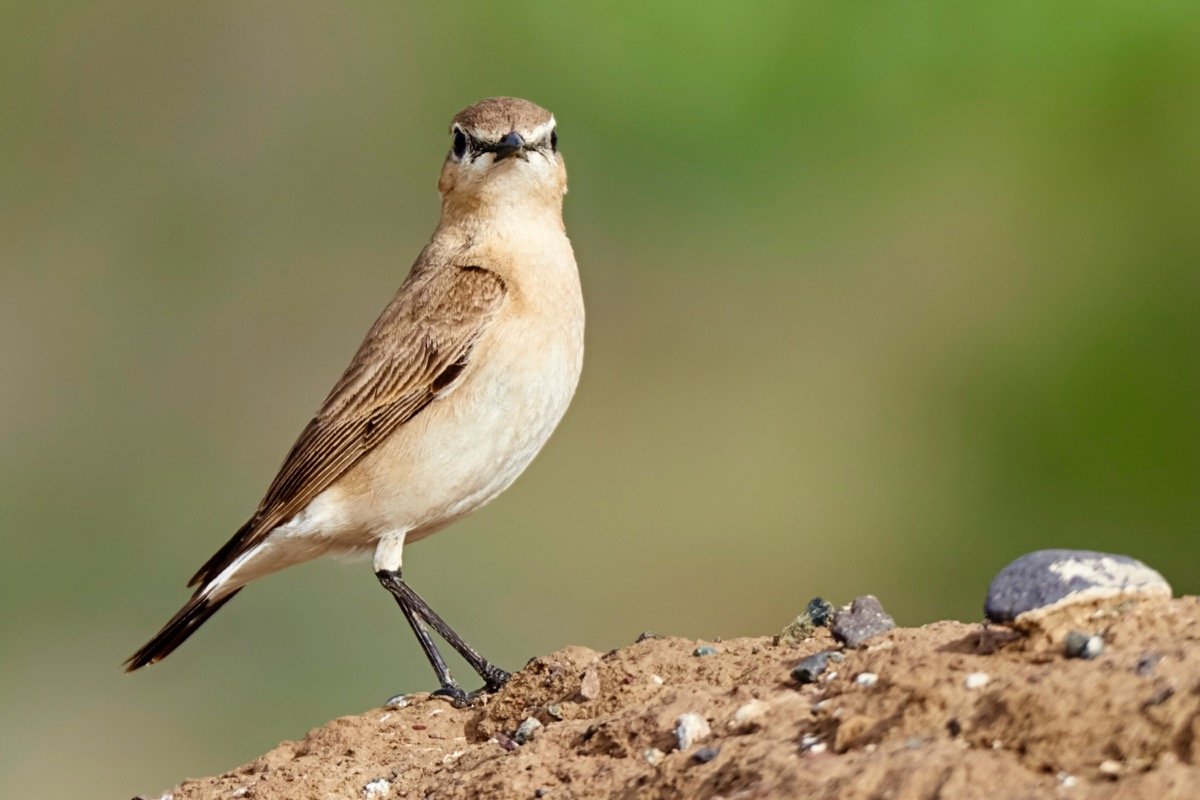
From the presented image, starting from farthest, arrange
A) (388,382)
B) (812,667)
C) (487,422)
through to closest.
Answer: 1. (388,382)
2. (487,422)
3. (812,667)

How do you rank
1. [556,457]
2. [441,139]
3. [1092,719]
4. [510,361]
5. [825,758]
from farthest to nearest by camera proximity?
[441,139]
[556,457]
[510,361]
[825,758]
[1092,719]

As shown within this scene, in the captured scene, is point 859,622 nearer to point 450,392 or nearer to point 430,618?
point 450,392

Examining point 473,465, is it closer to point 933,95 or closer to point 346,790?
point 346,790

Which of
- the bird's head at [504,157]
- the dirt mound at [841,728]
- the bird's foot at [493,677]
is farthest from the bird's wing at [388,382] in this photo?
the dirt mound at [841,728]

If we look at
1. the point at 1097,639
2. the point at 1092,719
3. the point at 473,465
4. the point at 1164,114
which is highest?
the point at 1164,114

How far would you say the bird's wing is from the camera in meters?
9.00

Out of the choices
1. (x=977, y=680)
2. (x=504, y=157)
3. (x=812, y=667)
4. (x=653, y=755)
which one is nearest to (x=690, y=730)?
(x=653, y=755)

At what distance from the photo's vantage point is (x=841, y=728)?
16.5 ft

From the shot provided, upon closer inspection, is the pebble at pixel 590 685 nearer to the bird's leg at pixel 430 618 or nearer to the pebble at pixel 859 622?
the pebble at pixel 859 622

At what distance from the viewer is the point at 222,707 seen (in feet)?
47.5

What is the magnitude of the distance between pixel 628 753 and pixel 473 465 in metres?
3.34

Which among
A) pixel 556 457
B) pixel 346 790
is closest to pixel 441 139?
pixel 556 457

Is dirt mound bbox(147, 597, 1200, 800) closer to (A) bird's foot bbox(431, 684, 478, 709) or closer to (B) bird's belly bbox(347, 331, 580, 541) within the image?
(A) bird's foot bbox(431, 684, 478, 709)

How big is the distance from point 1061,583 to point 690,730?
1.17 meters
